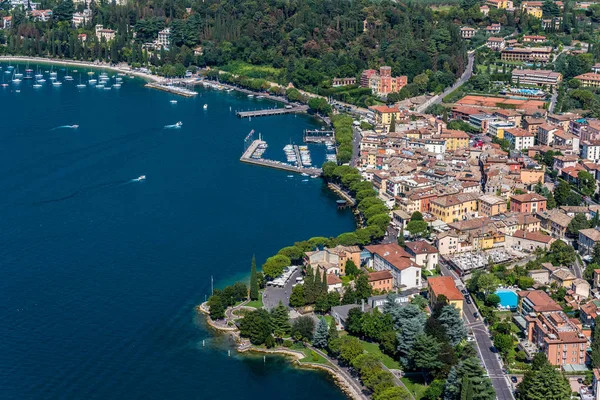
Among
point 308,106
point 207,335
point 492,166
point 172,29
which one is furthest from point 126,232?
point 172,29

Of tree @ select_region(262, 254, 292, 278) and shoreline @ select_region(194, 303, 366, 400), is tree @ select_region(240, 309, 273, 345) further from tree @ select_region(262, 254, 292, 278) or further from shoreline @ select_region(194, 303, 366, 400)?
tree @ select_region(262, 254, 292, 278)

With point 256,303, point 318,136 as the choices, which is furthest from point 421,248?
point 318,136

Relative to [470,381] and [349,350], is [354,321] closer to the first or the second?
[349,350]

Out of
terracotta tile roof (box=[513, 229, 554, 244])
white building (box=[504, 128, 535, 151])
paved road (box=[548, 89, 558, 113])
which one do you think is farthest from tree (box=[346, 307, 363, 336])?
paved road (box=[548, 89, 558, 113])

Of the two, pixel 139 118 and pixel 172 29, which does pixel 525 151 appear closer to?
pixel 139 118

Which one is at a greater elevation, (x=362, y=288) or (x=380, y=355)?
(x=362, y=288)

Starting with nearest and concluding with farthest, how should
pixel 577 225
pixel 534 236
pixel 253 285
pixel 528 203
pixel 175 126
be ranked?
pixel 253 285
pixel 534 236
pixel 577 225
pixel 528 203
pixel 175 126

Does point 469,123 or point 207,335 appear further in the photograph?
point 469,123
